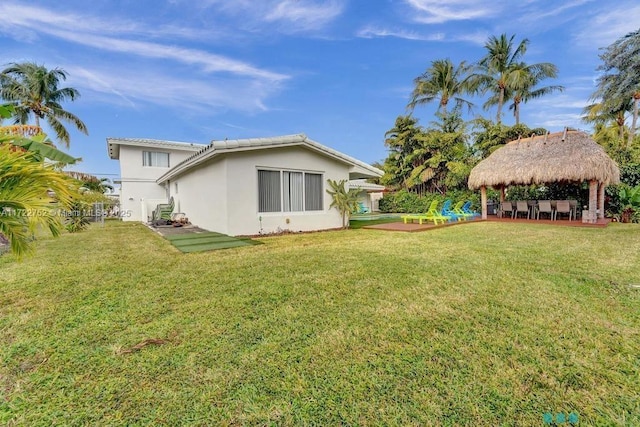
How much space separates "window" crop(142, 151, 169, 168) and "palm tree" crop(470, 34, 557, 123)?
1168 inches

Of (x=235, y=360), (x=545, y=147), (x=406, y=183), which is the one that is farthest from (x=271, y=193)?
(x=406, y=183)

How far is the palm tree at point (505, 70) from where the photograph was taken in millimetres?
27109

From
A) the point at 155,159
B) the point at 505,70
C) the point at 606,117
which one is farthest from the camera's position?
the point at 606,117

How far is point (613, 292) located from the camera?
175 inches

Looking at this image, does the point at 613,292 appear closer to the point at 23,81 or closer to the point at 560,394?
the point at 560,394

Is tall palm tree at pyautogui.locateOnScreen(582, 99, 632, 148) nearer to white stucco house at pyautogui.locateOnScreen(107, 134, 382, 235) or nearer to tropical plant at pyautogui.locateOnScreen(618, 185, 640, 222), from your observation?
tropical plant at pyautogui.locateOnScreen(618, 185, 640, 222)

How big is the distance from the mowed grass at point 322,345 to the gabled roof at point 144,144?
20.1 meters

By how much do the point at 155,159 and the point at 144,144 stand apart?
1.59 metres

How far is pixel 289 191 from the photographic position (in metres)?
12.1

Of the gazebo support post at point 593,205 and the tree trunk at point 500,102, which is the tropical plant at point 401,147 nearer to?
the tree trunk at point 500,102

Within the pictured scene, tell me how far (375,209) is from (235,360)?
97.7 ft

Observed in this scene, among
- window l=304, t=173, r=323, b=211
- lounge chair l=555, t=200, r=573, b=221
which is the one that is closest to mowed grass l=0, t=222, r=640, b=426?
window l=304, t=173, r=323, b=211

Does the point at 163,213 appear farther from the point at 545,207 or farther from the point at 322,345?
the point at 545,207

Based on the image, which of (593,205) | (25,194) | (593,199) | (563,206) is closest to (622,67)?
(593,199)
